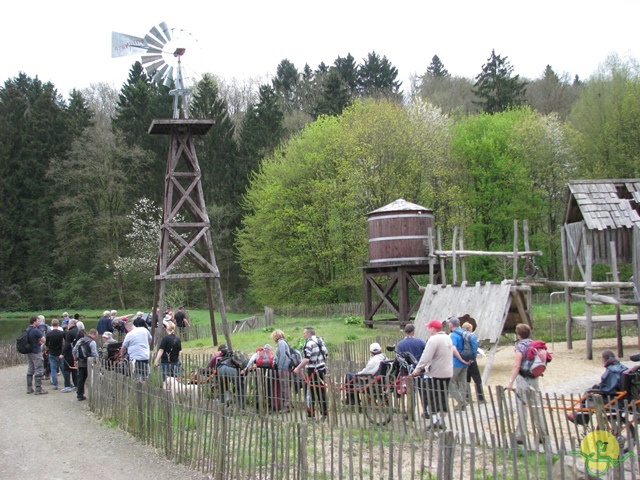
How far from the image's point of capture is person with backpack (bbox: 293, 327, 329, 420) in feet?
33.5

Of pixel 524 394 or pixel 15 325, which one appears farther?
pixel 15 325

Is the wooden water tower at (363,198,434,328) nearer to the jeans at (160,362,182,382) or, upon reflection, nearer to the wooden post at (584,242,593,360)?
the wooden post at (584,242,593,360)

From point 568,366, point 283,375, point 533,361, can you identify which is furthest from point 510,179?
point 533,361

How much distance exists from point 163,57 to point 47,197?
108ft

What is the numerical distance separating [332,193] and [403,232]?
13.3m

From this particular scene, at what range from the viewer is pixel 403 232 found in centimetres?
2366

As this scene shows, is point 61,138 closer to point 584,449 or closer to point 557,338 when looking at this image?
point 557,338

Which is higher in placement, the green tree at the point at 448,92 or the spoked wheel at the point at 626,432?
the green tree at the point at 448,92

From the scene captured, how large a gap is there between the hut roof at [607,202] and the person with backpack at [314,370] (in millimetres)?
9992

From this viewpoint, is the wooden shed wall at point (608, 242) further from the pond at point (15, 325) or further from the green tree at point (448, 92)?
the green tree at point (448, 92)

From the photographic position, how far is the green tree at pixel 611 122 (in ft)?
115

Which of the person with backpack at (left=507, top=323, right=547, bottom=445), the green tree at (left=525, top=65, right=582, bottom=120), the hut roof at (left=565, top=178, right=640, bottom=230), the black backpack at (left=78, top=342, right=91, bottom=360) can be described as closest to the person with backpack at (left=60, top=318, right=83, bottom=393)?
the black backpack at (left=78, top=342, right=91, bottom=360)

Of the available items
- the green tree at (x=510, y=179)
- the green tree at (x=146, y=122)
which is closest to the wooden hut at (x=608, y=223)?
the green tree at (x=510, y=179)

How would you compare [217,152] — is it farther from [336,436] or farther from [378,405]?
[378,405]
